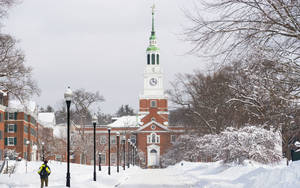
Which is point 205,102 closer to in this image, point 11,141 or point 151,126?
point 11,141

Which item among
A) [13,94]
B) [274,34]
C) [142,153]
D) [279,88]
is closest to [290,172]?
[279,88]

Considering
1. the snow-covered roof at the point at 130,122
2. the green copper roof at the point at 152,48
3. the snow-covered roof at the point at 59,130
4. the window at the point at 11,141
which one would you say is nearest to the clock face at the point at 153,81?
the green copper roof at the point at 152,48

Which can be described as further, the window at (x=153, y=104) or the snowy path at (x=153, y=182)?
the window at (x=153, y=104)

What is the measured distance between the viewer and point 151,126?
352 feet

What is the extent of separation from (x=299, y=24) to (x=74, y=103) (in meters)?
59.2

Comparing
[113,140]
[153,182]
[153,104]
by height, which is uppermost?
[153,104]

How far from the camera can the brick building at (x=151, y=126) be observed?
350ft

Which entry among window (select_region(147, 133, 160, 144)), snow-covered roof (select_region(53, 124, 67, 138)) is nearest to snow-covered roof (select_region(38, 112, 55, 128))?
snow-covered roof (select_region(53, 124, 67, 138))

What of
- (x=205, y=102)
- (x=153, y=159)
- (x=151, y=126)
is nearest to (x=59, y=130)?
(x=151, y=126)

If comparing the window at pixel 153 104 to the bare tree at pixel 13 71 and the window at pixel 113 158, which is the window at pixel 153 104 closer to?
the window at pixel 113 158

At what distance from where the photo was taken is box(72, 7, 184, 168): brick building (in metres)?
107

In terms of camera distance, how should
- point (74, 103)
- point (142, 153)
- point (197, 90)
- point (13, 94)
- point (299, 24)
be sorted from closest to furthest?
point (299, 24)
point (13, 94)
point (197, 90)
point (74, 103)
point (142, 153)

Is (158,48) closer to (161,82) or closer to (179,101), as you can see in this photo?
(161,82)

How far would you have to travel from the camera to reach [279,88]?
51.4 ft
